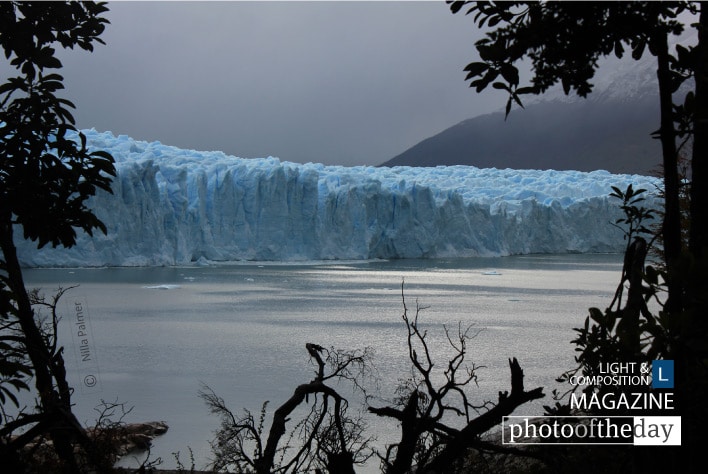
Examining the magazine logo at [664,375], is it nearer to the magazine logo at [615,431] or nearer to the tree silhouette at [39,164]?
the magazine logo at [615,431]

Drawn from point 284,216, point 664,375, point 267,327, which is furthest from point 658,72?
point 284,216

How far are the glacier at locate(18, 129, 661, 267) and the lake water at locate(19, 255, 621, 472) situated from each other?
831 mm

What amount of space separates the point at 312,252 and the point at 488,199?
27.0 ft

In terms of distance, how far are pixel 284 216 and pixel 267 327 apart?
11.2 m

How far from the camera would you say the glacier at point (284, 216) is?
2077cm

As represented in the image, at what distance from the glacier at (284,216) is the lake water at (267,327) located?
0.83 metres

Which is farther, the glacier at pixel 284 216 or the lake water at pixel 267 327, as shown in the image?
the glacier at pixel 284 216

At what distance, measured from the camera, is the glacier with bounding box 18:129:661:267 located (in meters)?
20.8

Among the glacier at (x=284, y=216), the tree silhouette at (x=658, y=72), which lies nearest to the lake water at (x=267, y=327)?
the glacier at (x=284, y=216)

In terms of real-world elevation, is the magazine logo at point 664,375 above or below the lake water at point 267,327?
above

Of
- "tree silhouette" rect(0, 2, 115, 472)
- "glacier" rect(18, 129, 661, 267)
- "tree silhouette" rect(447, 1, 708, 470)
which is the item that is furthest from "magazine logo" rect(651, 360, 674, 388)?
"glacier" rect(18, 129, 661, 267)

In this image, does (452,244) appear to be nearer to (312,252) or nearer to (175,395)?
(312,252)

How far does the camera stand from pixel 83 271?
2297cm

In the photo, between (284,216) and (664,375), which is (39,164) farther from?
(284,216)
